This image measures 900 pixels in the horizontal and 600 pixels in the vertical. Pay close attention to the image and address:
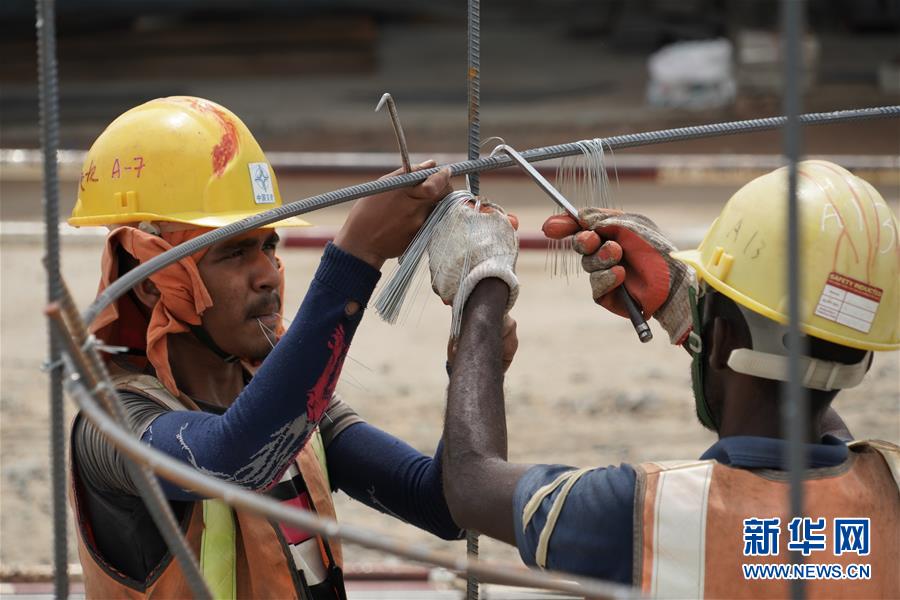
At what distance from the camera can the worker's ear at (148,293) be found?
8.75ft

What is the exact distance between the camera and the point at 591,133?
540 inches

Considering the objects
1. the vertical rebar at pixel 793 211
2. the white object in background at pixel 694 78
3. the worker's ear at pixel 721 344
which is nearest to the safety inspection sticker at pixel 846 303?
the worker's ear at pixel 721 344

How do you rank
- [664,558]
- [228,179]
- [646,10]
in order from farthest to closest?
1. [646,10]
2. [228,179]
3. [664,558]

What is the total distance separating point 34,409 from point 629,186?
20.2 ft

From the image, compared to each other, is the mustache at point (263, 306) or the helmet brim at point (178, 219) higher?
the helmet brim at point (178, 219)

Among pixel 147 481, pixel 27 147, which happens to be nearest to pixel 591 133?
pixel 27 147

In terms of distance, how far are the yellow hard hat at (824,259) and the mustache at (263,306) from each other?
38.0 inches

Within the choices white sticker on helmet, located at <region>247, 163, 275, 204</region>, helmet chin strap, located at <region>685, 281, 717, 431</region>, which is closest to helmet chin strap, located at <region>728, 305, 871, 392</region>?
helmet chin strap, located at <region>685, 281, 717, 431</region>

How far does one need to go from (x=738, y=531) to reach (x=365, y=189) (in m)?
0.91

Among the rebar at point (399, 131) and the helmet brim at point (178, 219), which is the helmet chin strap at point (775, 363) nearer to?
the rebar at point (399, 131)

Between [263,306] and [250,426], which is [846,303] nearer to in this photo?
[250,426]

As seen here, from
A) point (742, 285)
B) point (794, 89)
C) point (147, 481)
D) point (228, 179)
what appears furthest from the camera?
point (228, 179)

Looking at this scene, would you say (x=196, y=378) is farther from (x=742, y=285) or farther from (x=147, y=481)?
(x=742, y=285)

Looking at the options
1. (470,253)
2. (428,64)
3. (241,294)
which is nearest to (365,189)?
(470,253)
